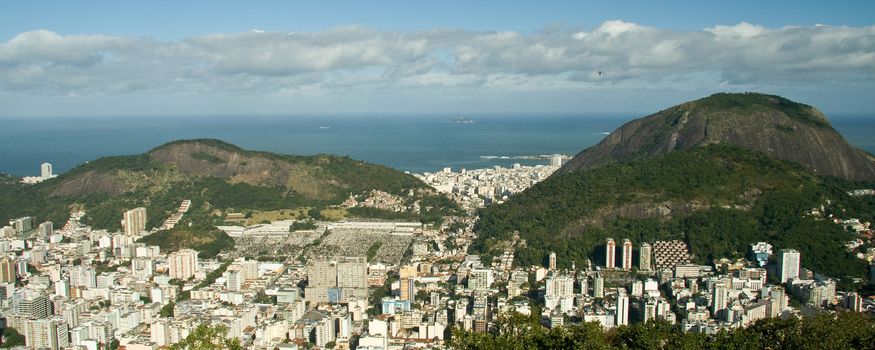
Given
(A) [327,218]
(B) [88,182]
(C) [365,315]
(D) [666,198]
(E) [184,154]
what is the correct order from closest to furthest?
(C) [365,315] < (D) [666,198] < (A) [327,218] < (B) [88,182] < (E) [184,154]

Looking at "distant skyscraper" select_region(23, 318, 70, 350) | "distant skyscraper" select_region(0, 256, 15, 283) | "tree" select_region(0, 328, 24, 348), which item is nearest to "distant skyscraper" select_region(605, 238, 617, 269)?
"distant skyscraper" select_region(23, 318, 70, 350)

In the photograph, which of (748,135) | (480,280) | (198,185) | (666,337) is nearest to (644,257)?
(480,280)

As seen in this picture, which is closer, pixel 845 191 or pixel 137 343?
pixel 137 343

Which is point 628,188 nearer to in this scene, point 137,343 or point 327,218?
point 327,218

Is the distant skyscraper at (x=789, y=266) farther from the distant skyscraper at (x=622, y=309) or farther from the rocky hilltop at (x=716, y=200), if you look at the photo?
the distant skyscraper at (x=622, y=309)

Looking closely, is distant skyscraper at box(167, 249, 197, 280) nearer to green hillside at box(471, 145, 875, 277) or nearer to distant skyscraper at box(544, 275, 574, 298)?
green hillside at box(471, 145, 875, 277)

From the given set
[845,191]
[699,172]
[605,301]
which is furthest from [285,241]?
[845,191]

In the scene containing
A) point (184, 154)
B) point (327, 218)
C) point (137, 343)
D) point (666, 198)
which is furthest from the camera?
point (184, 154)

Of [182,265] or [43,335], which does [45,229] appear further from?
[43,335]
